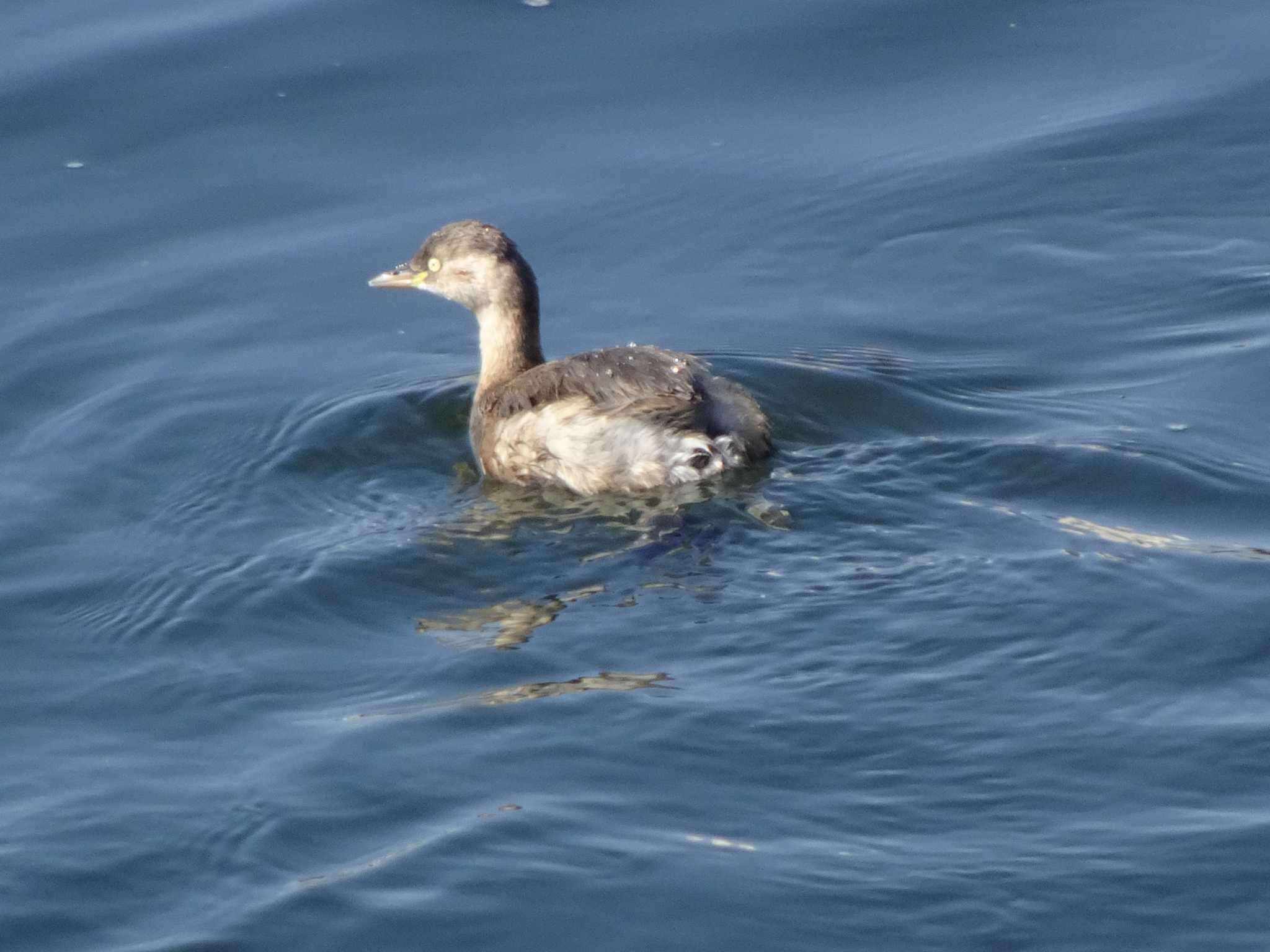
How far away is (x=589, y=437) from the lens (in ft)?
27.7

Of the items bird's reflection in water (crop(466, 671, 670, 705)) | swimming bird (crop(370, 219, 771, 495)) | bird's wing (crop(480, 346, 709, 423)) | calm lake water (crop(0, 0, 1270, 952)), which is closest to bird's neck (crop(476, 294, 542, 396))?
swimming bird (crop(370, 219, 771, 495))

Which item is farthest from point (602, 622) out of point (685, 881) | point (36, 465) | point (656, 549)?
point (36, 465)

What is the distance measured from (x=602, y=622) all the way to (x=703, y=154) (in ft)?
15.4

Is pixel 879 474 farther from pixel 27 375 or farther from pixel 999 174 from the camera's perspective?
pixel 27 375

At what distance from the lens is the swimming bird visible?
826 centimetres

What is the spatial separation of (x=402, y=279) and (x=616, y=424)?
1.80 metres

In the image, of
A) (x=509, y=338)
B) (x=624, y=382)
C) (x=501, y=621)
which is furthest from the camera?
(x=509, y=338)

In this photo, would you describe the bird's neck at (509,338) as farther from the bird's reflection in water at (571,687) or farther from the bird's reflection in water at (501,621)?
the bird's reflection in water at (571,687)

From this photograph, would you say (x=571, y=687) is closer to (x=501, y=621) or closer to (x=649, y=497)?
(x=501, y=621)

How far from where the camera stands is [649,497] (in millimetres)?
8375

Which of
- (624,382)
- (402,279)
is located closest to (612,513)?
(624,382)

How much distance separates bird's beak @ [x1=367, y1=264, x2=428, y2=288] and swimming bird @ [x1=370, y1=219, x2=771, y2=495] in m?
0.54

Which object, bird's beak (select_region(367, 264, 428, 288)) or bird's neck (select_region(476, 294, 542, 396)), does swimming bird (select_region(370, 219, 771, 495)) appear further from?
bird's beak (select_region(367, 264, 428, 288))

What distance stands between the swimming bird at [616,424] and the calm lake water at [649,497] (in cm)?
18
